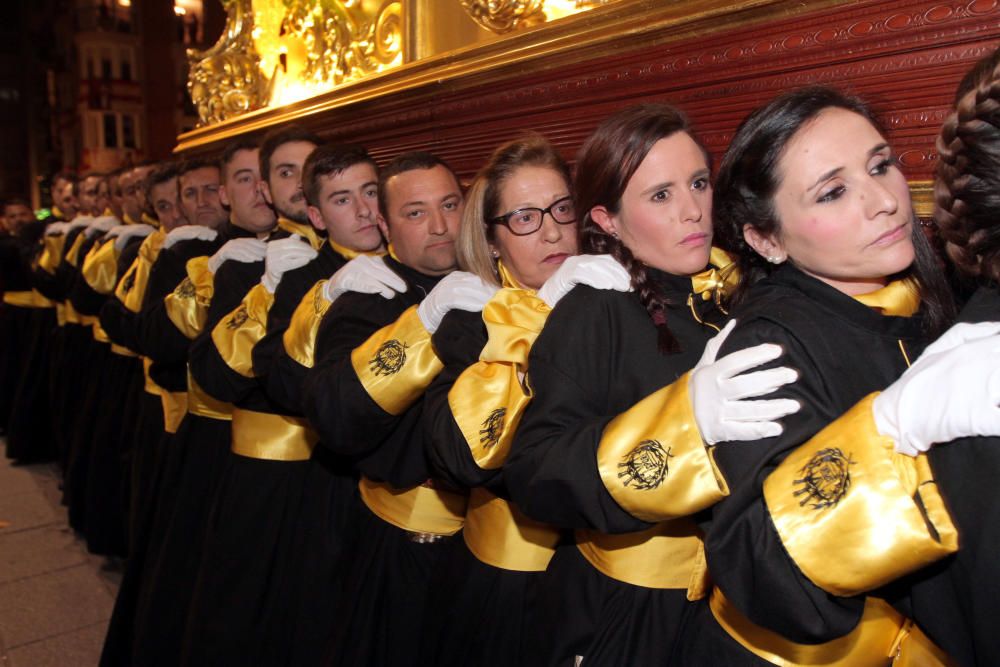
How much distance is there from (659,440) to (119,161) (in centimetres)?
1668

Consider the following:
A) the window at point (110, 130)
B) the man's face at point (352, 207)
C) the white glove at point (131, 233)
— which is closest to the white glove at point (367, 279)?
the man's face at point (352, 207)

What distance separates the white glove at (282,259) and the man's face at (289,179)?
0.57 feet

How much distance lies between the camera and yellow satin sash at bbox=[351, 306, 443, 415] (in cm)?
191

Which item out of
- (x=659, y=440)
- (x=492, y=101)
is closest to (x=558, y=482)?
(x=659, y=440)

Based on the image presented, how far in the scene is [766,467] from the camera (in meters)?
1.10

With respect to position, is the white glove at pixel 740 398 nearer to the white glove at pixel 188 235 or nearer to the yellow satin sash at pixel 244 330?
the yellow satin sash at pixel 244 330

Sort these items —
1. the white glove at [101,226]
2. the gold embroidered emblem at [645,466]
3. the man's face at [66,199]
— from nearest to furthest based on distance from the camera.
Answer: the gold embroidered emblem at [645,466], the white glove at [101,226], the man's face at [66,199]

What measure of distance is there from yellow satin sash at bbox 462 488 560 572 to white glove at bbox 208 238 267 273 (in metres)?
1.64

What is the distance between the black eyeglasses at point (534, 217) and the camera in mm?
1812

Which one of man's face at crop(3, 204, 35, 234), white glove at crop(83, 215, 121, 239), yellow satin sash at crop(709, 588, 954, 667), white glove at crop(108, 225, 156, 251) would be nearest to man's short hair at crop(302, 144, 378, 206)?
yellow satin sash at crop(709, 588, 954, 667)

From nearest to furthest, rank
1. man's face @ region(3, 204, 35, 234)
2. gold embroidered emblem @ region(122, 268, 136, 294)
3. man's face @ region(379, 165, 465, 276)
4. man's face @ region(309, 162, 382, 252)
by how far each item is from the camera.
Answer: man's face @ region(379, 165, 465, 276) → man's face @ region(309, 162, 382, 252) → gold embroidered emblem @ region(122, 268, 136, 294) → man's face @ region(3, 204, 35, 234)

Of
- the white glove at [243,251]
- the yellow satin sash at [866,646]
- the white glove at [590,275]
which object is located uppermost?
the white glove at [243,251]

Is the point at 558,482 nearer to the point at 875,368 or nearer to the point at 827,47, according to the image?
the point at 875,368

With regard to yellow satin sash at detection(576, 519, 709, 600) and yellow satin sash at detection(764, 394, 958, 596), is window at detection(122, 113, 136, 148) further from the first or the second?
yellow satin sash at detection(764, 394, 958, 596)
